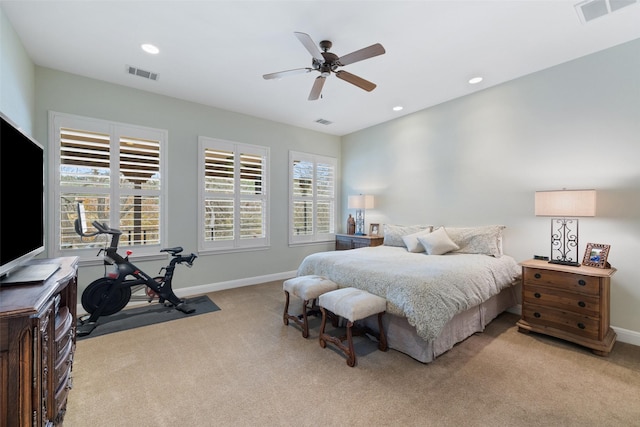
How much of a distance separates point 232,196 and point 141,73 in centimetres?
208

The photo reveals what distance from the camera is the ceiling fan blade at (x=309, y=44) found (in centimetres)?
222

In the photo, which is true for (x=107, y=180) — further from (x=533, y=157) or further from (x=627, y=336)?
(x=627, y=336)

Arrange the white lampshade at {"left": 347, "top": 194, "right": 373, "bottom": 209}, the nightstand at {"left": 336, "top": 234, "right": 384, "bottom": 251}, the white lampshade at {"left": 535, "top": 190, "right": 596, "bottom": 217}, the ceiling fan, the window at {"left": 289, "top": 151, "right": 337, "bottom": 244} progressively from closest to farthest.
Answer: the ceiling fan, the white lampshade at {"left": 535, "top": 190, "right": 596, "bottom": 217}, the nightstand at {"left": 336, "top": 234, "right": 384, "bottom": 251}, the white lampshade at {"left": 347, "top": 194, "right": 373, "bottom": 209}, the window at {"left": 289, "top": 151, "right": 337, "bottom": 244}

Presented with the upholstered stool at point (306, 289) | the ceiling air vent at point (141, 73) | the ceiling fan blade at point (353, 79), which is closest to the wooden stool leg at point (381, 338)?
the upholstered stool at point (306, 289)

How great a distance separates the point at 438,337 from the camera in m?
2.46

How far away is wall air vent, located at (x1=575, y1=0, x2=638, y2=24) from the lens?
2.27 metres

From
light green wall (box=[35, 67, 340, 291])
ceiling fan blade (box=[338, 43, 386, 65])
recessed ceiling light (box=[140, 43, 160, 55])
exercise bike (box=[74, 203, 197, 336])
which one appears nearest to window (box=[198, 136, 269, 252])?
light green wall (box=[35, 67, 340, 291])

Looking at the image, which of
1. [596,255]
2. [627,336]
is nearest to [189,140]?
[596,255]

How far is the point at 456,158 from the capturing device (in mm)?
4227

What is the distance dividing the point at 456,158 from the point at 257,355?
3.86 meters

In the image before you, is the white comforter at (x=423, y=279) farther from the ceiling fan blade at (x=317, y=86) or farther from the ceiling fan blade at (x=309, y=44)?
the ceiling fan blade at (x=309, y=44)

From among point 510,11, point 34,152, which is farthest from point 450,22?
point 34,152

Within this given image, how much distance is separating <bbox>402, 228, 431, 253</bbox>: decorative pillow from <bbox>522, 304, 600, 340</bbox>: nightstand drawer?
1.40 meters

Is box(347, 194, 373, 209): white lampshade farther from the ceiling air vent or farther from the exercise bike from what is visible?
the ceiling air vent
